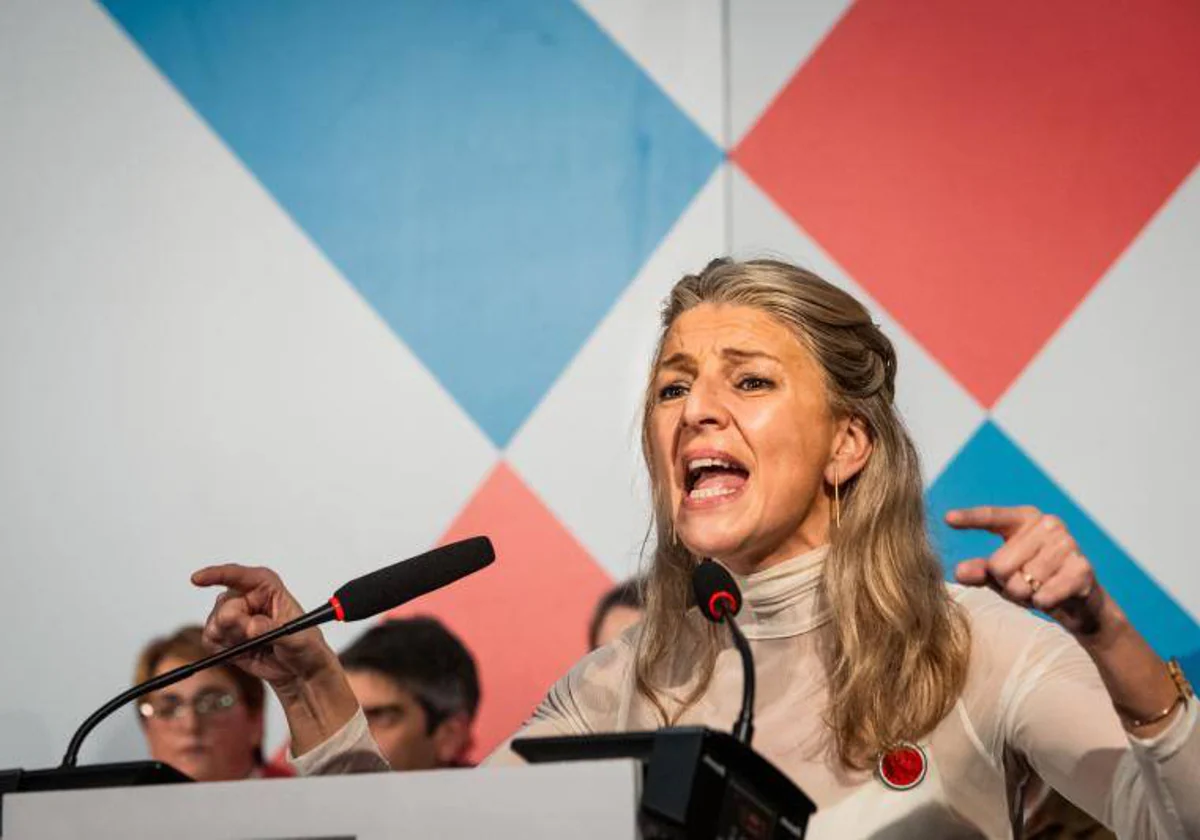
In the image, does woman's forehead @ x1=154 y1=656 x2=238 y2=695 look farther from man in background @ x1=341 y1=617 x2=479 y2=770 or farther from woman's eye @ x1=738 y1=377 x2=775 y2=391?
woman's eye @ x1=738 y1=377 x2=775 y2=391

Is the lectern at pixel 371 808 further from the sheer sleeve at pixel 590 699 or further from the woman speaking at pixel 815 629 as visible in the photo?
the sheer sleeve at pixel 590 699

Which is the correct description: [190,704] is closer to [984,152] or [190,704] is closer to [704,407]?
[704,407]

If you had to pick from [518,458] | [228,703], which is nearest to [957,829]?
[518,458]

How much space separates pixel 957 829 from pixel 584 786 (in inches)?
34.6

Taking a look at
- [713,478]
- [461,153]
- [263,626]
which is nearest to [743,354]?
[713,478]

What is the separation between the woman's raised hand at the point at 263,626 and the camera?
79.9 inches

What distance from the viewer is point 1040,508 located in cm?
287

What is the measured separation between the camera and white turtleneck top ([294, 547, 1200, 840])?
5.70 feet

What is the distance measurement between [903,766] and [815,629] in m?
0.27

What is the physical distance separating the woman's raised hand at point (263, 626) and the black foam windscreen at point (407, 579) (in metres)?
0.23

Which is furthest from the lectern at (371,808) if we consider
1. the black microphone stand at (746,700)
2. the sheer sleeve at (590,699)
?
the sheer sleeve at (590,699)

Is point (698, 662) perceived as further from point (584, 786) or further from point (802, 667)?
point (584, 786)

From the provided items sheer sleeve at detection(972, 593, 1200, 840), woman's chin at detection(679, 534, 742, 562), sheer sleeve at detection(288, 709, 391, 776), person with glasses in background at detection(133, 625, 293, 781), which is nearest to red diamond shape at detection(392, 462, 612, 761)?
person with glasses in background at detection(133, 625, 293, 781)

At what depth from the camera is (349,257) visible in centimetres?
319
